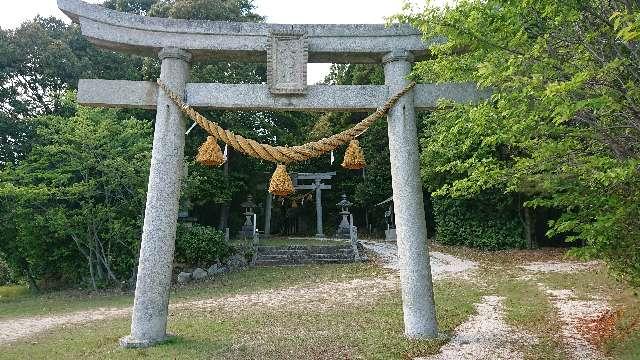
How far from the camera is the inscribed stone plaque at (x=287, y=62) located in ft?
21.6

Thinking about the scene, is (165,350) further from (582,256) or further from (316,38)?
(582,256)

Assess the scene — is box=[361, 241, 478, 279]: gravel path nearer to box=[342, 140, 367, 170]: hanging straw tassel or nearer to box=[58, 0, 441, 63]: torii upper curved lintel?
box=[342, 140, 367, 170]: hanging straw tassel

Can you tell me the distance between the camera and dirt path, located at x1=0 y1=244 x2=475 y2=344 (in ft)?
34.6

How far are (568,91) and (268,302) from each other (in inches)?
350

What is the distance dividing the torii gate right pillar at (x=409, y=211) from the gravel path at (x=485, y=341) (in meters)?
0.43

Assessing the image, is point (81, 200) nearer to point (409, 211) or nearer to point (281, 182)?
point (281, 182)

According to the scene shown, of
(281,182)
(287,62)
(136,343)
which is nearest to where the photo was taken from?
(136,343)

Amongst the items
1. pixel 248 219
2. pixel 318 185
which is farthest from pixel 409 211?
pixel 318 185

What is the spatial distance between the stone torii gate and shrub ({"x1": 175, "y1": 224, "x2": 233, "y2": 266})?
1014 cm

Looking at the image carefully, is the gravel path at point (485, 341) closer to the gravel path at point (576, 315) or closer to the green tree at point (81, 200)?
the gravel path at point (576, 315)

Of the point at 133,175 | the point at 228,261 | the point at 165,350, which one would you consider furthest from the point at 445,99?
the point at 228,261

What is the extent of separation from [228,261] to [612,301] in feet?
40.7

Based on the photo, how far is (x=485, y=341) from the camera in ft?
22.3

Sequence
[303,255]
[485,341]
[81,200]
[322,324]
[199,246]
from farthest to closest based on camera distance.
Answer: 1. [303,255]
2. [199,246]
3. [81,200]
4. [322,324]
5. [485,341]
